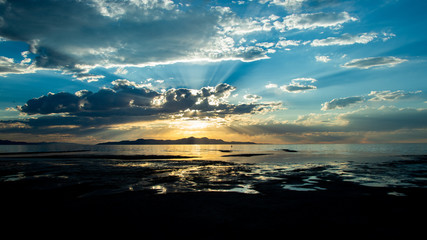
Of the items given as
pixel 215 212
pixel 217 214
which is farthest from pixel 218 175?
pixel 217 214

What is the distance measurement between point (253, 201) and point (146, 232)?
827cm

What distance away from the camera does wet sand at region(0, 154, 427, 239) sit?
35.3 feet

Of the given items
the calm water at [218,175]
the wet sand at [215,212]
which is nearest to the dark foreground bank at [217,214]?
the wet sand at [215,212]

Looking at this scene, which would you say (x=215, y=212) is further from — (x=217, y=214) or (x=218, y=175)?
(x=218, y=175)

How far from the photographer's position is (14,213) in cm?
1363

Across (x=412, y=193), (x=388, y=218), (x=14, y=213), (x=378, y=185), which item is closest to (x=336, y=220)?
(x=388, y=218)

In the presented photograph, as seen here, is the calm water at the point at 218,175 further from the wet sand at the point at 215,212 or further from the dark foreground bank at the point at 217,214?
the dark foreground bank at the point at 217,214

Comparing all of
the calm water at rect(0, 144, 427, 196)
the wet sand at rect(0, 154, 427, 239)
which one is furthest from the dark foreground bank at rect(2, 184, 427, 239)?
the calm water at rect(0, 144, 427, 196)

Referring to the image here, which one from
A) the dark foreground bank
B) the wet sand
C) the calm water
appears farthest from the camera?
the calm water

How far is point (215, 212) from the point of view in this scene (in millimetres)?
13688

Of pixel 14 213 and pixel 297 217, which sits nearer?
pixel 297 217

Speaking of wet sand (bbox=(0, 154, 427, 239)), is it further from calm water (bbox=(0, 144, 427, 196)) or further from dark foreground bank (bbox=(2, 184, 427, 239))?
calm water (bbox=(0, 144, 427, 196))

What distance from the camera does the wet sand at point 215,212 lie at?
10773 mm

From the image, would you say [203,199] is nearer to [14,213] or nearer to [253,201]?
[253,201]
